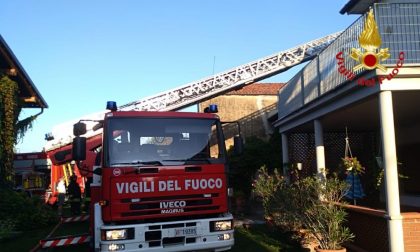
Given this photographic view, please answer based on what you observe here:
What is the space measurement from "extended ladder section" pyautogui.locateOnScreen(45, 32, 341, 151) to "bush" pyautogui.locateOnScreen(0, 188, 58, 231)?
9.90m

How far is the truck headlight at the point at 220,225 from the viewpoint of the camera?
22.8ft

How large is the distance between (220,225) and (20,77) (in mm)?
13000

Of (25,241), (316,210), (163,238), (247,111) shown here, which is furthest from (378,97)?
(247,111)

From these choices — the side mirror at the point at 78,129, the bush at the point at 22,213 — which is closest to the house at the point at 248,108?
the bush at the point at 22,213

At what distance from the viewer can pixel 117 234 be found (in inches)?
253

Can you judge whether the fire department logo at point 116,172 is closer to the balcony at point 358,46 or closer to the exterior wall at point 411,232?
the balcony at point 358,46

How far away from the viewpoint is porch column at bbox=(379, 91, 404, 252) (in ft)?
22.8

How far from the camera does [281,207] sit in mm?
10039

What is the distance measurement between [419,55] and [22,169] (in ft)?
76.7

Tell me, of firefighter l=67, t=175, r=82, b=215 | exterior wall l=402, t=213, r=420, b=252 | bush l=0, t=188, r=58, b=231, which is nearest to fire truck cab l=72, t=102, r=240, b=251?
exterior wall l=402, t=213, r=420, b=252

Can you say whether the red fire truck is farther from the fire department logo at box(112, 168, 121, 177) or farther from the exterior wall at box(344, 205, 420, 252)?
the exterior wall at box(344, 205, 420, 252)

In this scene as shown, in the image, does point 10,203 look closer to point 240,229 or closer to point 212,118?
point 240,229

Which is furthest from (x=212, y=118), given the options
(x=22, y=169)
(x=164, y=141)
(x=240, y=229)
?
(x=22, y=169)

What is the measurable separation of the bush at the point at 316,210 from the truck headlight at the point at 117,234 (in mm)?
3520
